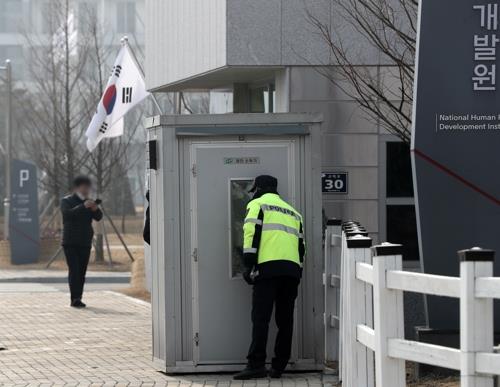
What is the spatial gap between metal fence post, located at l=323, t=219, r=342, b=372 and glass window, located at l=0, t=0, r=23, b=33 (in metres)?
75.9

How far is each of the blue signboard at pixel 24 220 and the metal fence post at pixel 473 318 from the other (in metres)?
27.6

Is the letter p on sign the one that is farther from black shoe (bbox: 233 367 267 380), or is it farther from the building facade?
black shoe (bbox: 233 367 267 380)

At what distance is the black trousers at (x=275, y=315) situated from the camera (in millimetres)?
11500

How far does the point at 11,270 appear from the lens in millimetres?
32625

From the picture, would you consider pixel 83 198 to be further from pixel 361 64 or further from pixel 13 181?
pixel 13 181

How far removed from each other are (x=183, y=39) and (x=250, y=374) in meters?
8.20

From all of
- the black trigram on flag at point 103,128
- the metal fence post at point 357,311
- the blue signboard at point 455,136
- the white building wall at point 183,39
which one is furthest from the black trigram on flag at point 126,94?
the metal fence post at point 357,311

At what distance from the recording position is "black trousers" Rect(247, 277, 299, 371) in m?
11.5

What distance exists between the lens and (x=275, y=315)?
1173 centimetres

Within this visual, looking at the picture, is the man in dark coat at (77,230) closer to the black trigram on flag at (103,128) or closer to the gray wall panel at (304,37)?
the black trigram on flag at (103,128)

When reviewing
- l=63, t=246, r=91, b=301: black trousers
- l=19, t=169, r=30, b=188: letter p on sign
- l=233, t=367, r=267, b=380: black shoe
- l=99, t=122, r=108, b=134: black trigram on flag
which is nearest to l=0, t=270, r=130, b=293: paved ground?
l=19, t=169, r=30, b=188: letter p on sign

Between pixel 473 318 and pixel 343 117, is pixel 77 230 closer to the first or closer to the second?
pixel 343 117

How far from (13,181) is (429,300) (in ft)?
80.9

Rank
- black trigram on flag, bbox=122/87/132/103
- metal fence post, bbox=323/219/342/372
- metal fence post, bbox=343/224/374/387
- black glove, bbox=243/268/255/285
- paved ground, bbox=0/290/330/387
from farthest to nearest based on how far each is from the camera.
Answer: black trigram on flag, bbox=122/87/132/103 < metal fence post, bbox=323/219/342/372 < paved ground, bbox=0/290/330/387 < black glove, bbox=243/268/255/285 < metal fence post, bbox=343/224/374/387
